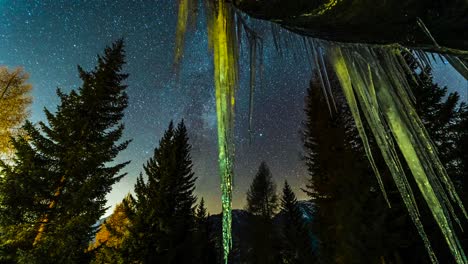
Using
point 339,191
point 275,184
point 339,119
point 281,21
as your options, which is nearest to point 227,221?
point 281,21

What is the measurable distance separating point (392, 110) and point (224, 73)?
1420 mm

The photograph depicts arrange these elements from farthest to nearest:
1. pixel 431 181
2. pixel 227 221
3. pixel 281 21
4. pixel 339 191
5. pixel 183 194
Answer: pixel 183 194 → pixel 339 191 → pixel 431 181 → pixel 227 221 → pixel 281 21

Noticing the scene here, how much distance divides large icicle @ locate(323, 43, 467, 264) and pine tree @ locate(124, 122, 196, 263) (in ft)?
55.3

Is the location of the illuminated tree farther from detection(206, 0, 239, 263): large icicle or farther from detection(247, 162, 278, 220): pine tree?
detection(247, 162, 278, 220): pine tree

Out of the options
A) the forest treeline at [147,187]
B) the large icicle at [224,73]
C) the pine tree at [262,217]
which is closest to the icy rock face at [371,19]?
the large icicle at [224,73]

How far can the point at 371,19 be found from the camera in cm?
188

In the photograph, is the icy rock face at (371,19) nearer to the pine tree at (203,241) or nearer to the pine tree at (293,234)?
the pine tree at (203,241)

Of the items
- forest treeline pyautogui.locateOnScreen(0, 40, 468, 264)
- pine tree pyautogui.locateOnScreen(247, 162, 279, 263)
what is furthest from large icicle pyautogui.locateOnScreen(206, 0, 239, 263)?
pine tree pyautogui.locateOnScreen(247, 162, 279, 263)

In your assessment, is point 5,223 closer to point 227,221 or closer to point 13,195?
point 13,195

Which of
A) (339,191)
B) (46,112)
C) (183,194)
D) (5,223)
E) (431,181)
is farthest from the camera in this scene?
(183,194)

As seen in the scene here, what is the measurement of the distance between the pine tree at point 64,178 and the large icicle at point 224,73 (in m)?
12.2

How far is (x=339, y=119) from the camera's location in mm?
21531

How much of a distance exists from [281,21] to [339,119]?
69.5 ft

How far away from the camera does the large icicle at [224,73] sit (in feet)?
5.98
